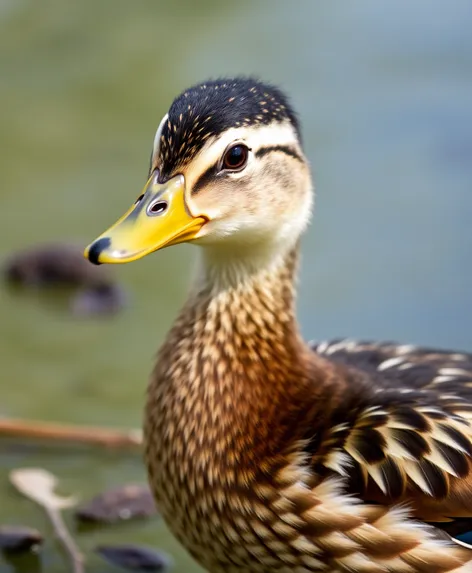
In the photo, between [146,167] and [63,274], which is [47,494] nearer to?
[63,274]

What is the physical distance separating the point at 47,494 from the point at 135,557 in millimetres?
432

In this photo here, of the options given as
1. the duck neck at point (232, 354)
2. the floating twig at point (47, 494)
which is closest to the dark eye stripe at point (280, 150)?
the duck neck at point (232, 354)

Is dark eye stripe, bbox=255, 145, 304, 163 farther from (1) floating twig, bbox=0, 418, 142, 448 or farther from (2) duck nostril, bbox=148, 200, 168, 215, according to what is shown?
(1) floating twig, bbox=0, 418, 142, 448

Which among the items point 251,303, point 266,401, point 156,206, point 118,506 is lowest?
point 118,506

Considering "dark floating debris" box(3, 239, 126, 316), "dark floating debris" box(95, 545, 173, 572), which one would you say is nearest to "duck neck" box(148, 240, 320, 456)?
"dark floating debris" box(95, 545, 173, 572)

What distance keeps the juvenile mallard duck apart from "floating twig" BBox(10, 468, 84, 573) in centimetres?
51

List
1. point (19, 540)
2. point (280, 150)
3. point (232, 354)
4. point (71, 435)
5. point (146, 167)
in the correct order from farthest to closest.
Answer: point (146, 167)
point (71, 435)
point (19, 540)
point (232, 354)
point (280, 150)

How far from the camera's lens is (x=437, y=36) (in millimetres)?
7559

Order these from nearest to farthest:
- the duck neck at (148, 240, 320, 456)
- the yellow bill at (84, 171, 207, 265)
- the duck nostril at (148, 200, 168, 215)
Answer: the yellow bill at (84, 171, 207, 265) < the duck nostril at (148, 200, 168, 215) < the duck neck at (148, 240, 320, 456)

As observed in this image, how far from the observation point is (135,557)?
423 cm

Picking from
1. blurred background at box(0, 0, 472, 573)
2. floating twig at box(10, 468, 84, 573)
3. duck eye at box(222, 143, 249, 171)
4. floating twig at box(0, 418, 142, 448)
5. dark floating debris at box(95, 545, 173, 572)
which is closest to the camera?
duck eye at box(222, 143, 249, 171)

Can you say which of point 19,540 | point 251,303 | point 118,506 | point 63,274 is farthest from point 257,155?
point 63,274

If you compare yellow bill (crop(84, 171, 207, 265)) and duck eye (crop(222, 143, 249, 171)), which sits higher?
duck eye (crop(222, 143, 249, 171))

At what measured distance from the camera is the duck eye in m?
3.66
